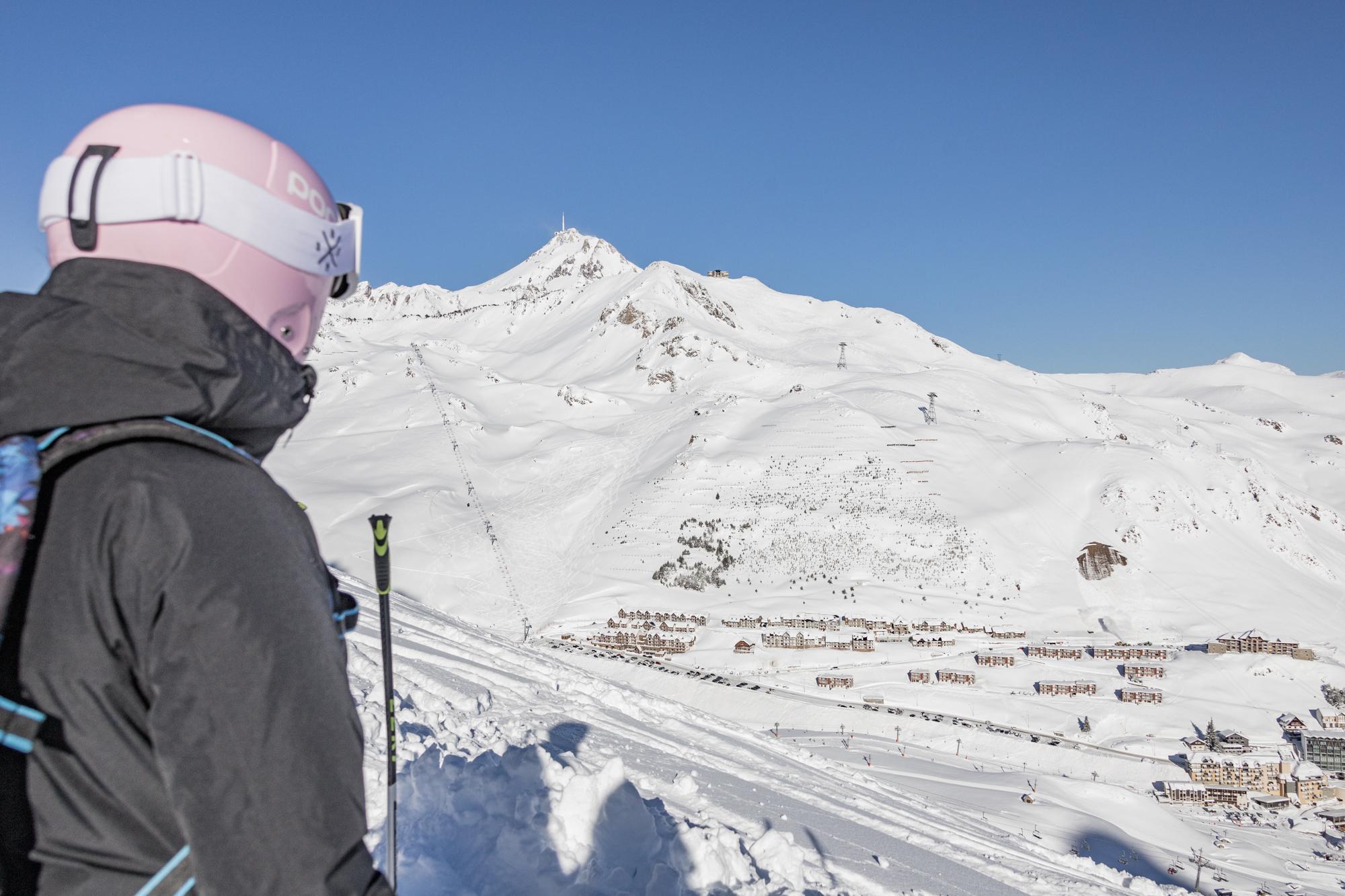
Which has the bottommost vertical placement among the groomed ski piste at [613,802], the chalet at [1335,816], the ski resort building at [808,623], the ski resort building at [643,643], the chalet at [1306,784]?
the chalet at [1335,816]

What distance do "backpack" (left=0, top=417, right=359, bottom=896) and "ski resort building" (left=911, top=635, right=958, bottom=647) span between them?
38.0 metres

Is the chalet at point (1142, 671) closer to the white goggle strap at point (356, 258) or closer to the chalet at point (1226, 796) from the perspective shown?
the chalet at point (1226, 796)

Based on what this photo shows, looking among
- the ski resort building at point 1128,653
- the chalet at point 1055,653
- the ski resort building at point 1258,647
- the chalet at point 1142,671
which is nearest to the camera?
the chalet at point 1142,671

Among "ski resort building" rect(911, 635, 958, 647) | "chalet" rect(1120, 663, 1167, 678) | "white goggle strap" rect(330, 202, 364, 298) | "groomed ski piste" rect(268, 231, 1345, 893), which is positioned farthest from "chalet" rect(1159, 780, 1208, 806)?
"white goggle strap" rect(330, 202, 364, 298)

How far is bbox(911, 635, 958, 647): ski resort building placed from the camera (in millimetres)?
36562

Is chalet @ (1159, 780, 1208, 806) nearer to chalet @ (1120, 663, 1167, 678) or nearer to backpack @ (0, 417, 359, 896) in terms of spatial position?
chalet @ (1120, 663, 1167, 678)

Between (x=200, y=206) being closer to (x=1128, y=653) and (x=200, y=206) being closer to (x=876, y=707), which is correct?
(x=876, y=707)

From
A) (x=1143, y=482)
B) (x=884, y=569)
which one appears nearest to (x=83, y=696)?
(x=884, y=569)

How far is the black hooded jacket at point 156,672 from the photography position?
1.07 m

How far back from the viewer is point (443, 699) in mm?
9586

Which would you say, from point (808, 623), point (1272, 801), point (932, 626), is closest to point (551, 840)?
point (1272, 801)

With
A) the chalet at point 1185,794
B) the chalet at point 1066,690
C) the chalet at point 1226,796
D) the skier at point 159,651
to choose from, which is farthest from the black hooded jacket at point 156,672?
the chalet at point 1066,690

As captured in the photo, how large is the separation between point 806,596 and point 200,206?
139ft

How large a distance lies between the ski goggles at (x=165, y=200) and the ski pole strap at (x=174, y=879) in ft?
3.19
